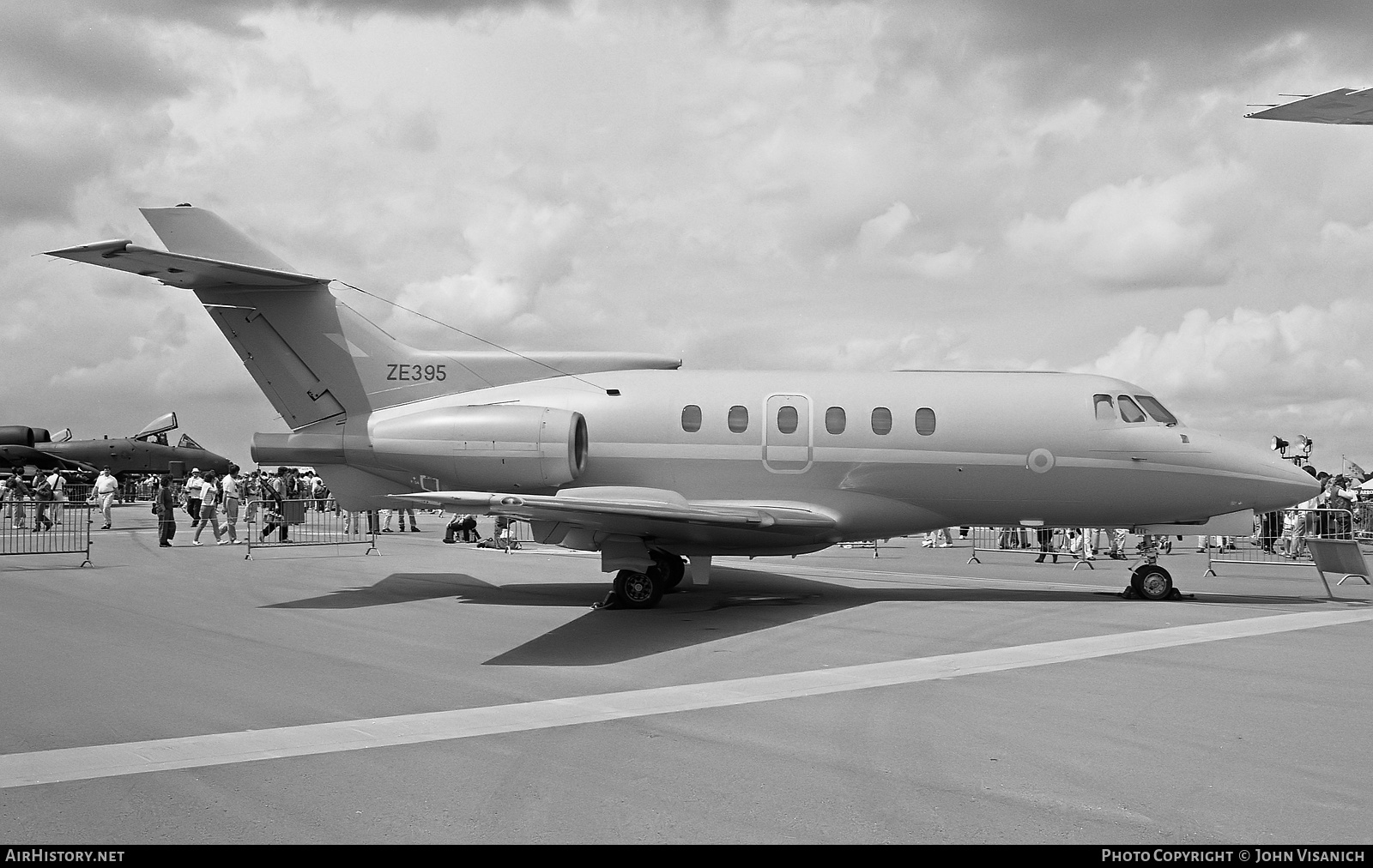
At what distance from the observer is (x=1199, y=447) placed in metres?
13.9

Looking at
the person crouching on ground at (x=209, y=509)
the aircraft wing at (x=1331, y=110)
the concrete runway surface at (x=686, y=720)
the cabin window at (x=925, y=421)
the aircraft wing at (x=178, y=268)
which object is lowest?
the concrete runway surface at (x=686, y=720)

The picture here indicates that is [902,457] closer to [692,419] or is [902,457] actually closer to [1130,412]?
[692,419]

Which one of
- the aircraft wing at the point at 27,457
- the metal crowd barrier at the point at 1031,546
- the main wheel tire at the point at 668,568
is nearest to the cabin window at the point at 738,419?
the main wheel tire at the point at 668,568

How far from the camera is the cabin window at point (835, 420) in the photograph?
14.0 metres

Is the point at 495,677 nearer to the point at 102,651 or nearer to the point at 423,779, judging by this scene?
the point at 423,779

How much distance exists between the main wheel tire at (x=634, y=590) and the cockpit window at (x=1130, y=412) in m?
7.20

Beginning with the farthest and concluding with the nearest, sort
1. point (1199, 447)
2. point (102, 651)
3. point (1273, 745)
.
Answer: point (1199, 447) → point (102, 651) → point (1273, 745)

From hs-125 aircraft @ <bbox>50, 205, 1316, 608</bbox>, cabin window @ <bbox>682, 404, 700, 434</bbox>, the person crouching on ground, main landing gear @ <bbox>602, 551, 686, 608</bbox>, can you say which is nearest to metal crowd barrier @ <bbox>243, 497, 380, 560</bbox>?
the person crouching on ground

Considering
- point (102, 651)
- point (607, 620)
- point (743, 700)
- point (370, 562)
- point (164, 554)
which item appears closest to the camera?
point (743, 700)

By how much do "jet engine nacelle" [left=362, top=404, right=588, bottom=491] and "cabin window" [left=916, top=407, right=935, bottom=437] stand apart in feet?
15.6

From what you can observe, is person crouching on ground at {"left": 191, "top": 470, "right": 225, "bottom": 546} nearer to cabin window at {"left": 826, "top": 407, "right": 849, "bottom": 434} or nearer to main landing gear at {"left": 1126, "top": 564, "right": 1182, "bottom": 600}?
cabin window at {"left": 826, "top": 407, "right": 849, "bottom": 434}

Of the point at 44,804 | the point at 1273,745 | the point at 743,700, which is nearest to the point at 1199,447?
the point at 1273,745

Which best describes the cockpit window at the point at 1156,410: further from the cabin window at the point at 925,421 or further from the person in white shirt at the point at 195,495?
the person in white shirt at the point at 195,495

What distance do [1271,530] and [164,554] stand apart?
87.6ft
